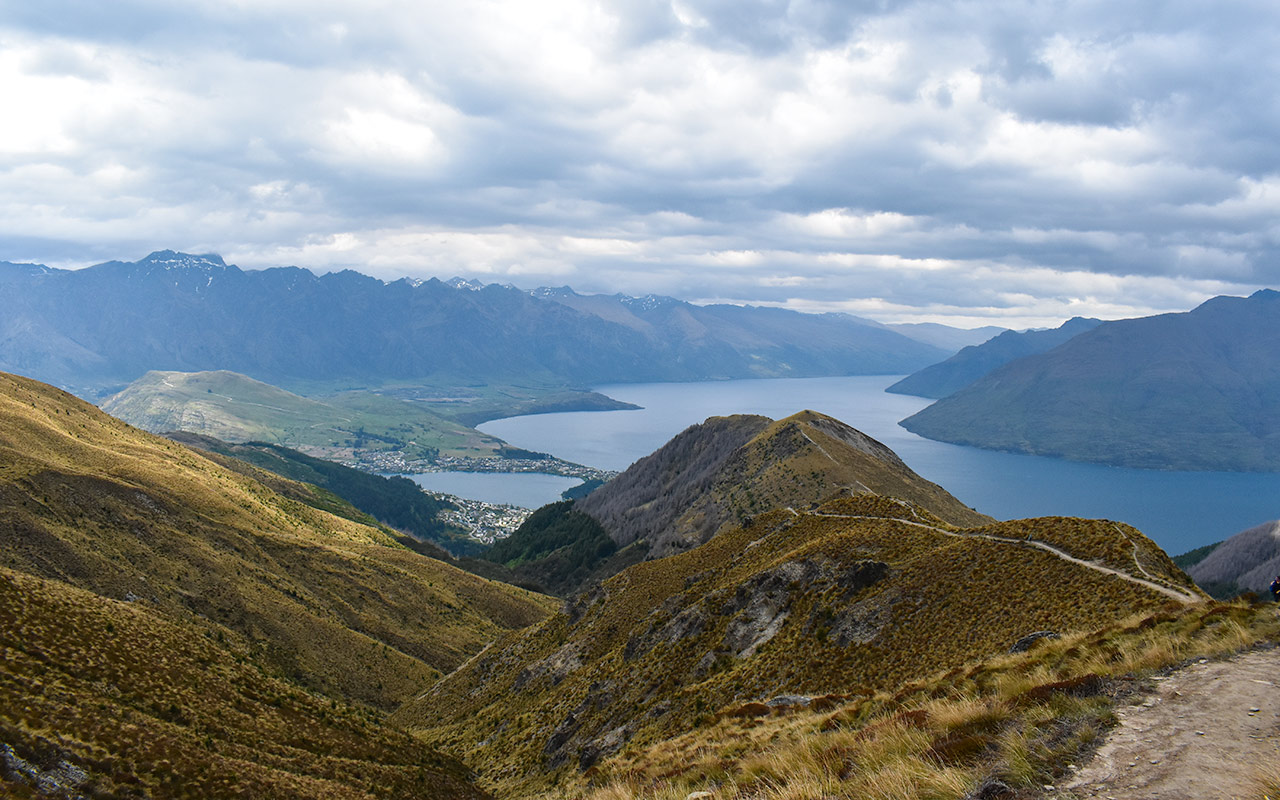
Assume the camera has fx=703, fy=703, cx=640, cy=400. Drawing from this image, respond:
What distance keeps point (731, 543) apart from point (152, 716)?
45.7m

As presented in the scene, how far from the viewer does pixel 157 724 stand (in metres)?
29.0

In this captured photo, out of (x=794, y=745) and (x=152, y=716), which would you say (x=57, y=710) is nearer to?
(x=152, y=716)

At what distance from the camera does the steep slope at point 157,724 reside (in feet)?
79.7

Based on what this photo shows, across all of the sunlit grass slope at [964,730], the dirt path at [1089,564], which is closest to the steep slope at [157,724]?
the sunlit grass slope at [964,730]

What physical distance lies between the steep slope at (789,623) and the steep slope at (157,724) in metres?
8.58

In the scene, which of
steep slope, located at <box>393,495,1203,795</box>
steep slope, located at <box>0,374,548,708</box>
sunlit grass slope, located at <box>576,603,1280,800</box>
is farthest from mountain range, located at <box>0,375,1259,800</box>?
steep slope, located at <box>0,374,548,708</box>

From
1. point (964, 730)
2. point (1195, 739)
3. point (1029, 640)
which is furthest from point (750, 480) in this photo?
point (1195, 739)

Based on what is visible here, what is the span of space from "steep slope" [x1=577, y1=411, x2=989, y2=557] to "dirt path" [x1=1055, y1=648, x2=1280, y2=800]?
82.6 meters

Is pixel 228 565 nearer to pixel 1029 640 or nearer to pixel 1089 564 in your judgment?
pixel 1029 640

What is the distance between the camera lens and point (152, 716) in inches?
1184

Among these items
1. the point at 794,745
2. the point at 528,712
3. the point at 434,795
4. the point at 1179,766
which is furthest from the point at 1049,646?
the point at 528,712

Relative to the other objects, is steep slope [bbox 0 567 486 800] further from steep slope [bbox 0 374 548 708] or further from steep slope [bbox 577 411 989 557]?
steep slope [bbox 577 411 989 557]

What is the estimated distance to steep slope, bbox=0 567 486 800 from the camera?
24.3m

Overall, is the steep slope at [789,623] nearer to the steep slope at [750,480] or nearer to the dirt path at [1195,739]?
the dirt path at [1195,739]
